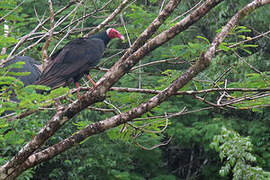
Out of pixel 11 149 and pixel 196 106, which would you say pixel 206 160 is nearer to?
pixel 196 106

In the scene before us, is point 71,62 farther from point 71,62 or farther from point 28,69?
point 28,69

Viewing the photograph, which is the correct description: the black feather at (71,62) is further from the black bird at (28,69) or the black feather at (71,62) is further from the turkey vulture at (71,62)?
the black bird at (28,69)

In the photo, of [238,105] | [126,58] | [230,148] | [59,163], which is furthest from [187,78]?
[59,163]

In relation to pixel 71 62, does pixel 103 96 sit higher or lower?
higher

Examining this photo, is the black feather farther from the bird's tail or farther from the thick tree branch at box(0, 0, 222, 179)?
the thick tree branch at box(0, 0, 222, 179)

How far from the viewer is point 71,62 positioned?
3527 millimetres

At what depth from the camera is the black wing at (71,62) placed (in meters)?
3.32

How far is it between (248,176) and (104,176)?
2978mm

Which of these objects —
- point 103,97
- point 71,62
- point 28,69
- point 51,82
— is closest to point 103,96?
point 103,97

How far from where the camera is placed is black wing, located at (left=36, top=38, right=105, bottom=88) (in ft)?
10.9

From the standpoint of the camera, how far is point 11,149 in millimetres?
6297

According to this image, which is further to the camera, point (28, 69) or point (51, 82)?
point (28, 69)

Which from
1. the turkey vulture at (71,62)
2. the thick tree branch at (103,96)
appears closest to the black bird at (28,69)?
the turkey vulture at (71,62)

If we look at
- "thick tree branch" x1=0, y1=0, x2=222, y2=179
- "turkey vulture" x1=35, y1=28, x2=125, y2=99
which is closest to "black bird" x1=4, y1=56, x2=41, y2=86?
"turkey vulture" x1=35, y1=28, x2=125, y2=99
